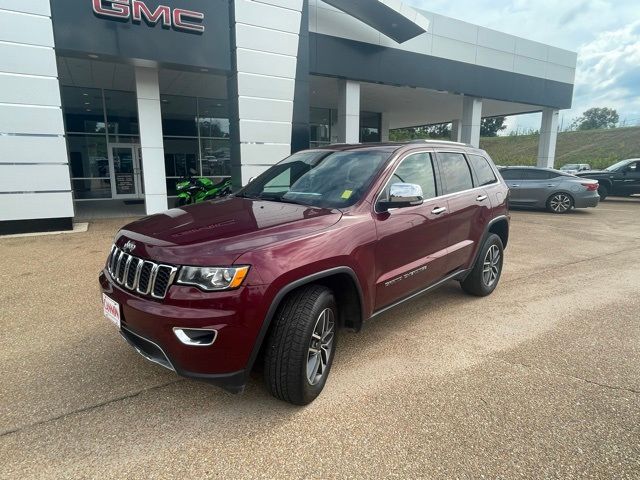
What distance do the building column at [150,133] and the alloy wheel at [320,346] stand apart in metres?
8.94

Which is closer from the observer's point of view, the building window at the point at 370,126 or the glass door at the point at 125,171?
the glass door at the point at 125,171

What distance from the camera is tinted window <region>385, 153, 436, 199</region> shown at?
356 cm

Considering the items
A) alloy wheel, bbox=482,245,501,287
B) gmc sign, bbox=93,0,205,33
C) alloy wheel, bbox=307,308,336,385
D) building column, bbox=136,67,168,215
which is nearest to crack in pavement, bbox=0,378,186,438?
alloy wheel, bbox=307,308,336,385

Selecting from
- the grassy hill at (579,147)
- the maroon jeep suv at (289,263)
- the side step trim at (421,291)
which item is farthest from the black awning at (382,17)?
the grassy hill at (579,147)

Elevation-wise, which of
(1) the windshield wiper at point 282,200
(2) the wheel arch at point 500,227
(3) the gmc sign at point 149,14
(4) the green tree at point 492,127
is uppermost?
(4) the green tree at point 492,127

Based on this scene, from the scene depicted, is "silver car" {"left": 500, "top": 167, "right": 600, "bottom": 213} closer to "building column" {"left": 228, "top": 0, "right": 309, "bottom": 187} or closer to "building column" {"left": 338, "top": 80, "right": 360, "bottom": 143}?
"building column" {"left": 338, "top": 80, "right": 360, "bottom": 143}

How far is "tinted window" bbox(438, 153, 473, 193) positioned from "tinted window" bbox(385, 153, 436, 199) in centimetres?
24

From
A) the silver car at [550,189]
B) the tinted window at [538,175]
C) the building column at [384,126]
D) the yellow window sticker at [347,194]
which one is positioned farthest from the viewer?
the building column at [384,126]

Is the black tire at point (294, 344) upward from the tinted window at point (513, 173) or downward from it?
downward

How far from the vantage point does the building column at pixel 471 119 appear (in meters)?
16.8

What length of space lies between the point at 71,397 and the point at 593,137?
7440 cm

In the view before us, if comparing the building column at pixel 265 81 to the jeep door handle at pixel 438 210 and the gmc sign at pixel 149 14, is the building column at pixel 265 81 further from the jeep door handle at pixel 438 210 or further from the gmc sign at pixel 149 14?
the jeep door handle at pixel 438 210

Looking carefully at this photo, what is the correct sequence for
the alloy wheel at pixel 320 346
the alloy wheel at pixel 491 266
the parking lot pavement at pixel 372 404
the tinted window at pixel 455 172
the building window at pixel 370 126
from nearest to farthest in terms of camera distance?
the parking lot pavement at pixel 372 404 < the alloy wheel at pixel 320 346 < the tinted window at pixel 455 172 < the alloy wheel at pixel 491 266 < the building window at pixel 370 126

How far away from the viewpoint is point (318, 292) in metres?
2.69
